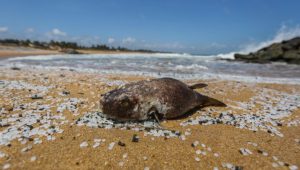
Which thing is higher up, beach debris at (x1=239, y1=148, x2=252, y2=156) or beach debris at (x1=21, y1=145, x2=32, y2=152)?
beach debris at (x1=239, y1=148, x2=252, y2=156)

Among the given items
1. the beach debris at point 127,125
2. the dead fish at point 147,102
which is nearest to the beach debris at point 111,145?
the beach debris at point 127,125

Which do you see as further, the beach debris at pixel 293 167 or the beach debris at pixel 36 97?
the beach debris at pixel 36 97

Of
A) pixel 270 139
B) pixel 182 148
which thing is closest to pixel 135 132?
pixel 182 148

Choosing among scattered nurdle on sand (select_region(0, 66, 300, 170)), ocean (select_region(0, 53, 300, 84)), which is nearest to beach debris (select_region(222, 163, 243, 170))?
scattered nurdle on sand (select_region(0, 66, 300, 170))

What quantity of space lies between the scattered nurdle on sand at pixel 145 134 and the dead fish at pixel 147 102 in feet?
0.08

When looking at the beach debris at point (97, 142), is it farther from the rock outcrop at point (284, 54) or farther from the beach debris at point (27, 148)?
the rock outcrop at point (284, 54)

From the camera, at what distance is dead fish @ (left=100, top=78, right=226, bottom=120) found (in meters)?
4.89

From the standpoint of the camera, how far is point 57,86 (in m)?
7.96

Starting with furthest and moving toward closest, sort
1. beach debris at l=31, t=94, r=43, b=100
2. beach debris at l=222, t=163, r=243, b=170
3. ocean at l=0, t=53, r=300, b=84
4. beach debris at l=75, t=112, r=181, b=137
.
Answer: ocean at l=0, t=53, r=300, b=84
beach debris at l=31, t=94, r=43, b=100
beach debris at l=75, t=112, r=181, b=137
beach debris at l=222, t=163, r=243, b=170

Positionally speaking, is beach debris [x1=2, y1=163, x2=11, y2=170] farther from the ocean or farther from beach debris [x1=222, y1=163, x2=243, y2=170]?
the ocean

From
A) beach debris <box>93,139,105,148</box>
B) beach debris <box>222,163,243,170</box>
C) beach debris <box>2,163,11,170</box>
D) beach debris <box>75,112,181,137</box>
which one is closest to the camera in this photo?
beach debris <box>2,163,11,170</box>

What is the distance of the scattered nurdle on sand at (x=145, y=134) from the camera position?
138 inches

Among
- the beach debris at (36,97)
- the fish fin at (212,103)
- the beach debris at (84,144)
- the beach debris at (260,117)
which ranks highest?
the fish fin at (212,103)

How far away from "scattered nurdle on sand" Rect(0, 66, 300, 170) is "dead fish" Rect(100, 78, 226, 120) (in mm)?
23
